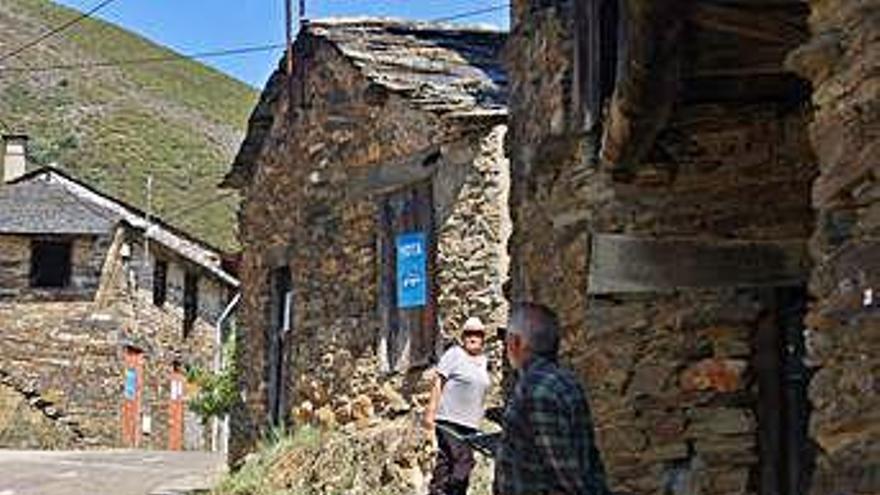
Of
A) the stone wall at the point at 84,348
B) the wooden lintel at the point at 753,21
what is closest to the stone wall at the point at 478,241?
the wooden lintel at the point at 753,21

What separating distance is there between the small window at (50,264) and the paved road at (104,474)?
8.47m

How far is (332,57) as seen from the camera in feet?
48.4

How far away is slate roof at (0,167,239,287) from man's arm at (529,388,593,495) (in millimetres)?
25969

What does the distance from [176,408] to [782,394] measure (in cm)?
2776

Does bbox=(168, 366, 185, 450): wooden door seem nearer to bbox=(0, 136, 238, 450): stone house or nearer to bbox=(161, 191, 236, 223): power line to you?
bbox=(0, 136, 238, 450): stone house

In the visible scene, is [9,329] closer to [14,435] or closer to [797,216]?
[14,435]

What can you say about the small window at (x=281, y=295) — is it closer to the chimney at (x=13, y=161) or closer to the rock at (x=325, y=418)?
the rock at (x=325, y=418)

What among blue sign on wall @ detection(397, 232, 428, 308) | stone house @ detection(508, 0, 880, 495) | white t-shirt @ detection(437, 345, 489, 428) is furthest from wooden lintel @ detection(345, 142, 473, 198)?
stone house @ detection(508, 0, 880, 495)

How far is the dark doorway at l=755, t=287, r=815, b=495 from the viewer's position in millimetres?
6836

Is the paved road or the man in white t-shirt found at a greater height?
the man in white t-shirt

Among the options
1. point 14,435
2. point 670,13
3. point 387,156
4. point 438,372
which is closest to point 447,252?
point 387,156

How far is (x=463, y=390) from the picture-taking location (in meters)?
8.76

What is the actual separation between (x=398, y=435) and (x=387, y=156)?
278 cm

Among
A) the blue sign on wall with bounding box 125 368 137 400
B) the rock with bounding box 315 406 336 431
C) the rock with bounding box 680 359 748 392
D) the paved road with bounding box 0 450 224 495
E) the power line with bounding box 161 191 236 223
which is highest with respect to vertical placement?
the power line with bounding box 161 191 236 223
